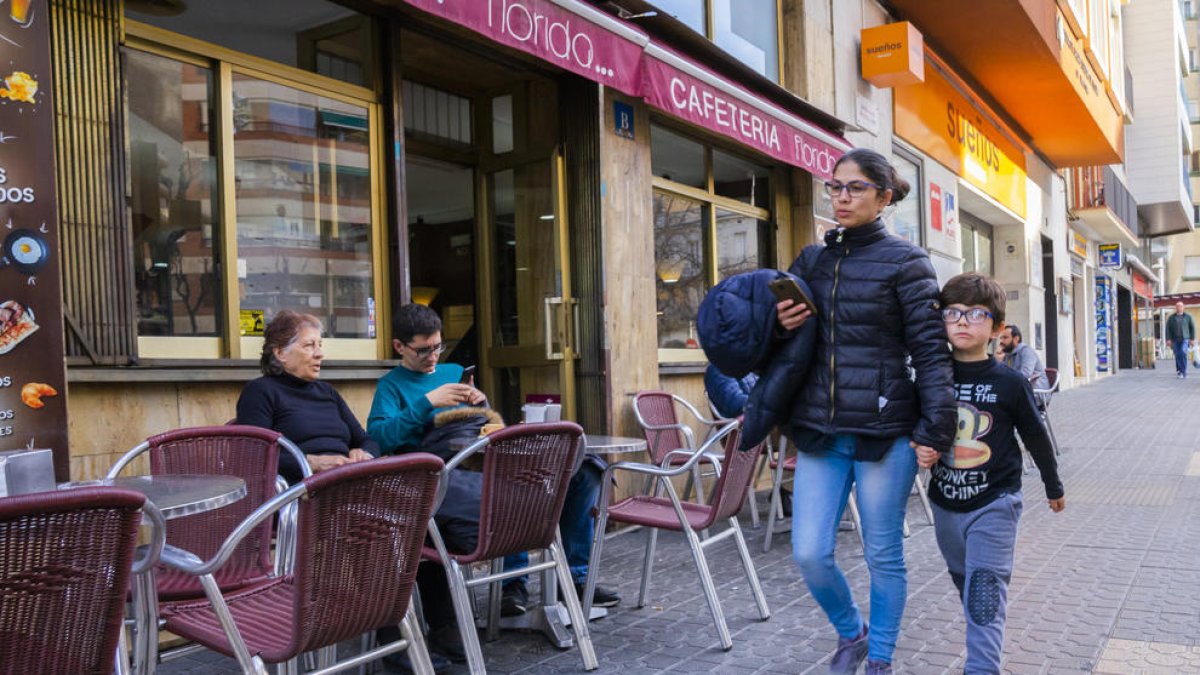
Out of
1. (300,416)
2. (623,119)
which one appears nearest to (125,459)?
(300,416)

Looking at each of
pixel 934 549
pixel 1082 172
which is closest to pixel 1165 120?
pixel 1082 172

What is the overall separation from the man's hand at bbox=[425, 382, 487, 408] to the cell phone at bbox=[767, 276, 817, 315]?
141 centimetres

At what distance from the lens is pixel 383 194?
5.63 metres

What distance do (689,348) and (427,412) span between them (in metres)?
4.60

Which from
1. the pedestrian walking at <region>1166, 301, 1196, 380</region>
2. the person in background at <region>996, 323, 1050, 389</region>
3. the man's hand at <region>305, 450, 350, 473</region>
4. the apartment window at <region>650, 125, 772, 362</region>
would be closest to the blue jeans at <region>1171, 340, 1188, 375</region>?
the pedestrian walking at <region>1166, 301, 1196, 380</region>

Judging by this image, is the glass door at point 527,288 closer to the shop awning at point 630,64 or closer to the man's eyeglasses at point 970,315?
the shop awning at point 630,64

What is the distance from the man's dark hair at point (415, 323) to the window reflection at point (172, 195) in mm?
1120

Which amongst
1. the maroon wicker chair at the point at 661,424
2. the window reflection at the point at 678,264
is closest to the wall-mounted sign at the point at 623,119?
the window reflection at the point at 678,264

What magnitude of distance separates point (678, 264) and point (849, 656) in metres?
5.23

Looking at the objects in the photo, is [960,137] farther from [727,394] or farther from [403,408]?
[403,408]

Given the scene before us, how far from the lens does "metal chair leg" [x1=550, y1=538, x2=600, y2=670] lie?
359 cm

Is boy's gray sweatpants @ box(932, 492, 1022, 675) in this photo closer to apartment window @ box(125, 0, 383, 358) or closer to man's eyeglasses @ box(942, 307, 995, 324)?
man's eyeglasses @ box(942, 307, 995, 324)

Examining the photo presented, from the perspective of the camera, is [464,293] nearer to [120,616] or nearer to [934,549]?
[934,549]

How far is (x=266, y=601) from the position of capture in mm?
2891
